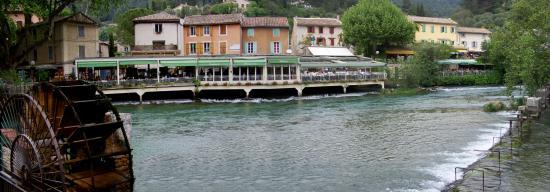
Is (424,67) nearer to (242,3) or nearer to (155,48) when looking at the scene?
(155,48)

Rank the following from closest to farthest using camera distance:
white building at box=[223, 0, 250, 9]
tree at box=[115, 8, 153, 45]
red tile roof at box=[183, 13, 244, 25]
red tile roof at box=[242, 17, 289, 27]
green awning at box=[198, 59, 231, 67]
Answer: green awning at box=[198, 59, 231, 67], red tile roof at box=[183, 13, 244, 25], red tile roof at box=[242, 17, 289, 27], tree at box=[115, 8, 153, 45], white building at box=[223, 0, 250, 9]

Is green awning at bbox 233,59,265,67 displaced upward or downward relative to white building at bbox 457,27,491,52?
downward

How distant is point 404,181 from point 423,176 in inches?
40.2

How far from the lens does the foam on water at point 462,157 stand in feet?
67.2

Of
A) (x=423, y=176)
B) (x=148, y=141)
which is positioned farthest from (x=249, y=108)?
(x=423, y=176)

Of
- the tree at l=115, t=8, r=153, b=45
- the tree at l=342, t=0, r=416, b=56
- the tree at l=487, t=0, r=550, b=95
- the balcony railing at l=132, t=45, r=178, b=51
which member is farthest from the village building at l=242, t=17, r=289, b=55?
the tree at l=487, t=0, r=550, b=95

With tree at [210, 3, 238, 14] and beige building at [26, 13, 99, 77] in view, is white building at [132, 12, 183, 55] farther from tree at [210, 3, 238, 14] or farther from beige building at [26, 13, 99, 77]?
tree at [210, 3, 238, 14]

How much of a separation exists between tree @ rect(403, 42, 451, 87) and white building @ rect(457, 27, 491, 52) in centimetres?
2582

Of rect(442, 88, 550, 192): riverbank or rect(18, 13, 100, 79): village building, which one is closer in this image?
rect(442, 88, 550, 192): riverbank

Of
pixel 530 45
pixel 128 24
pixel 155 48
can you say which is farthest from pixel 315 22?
pixel 530 45

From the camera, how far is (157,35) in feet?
212

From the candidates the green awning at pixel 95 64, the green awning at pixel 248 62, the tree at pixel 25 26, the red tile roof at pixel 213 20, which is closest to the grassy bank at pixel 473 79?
the green awning at pixel 248 62

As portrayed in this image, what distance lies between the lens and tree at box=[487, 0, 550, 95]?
36000mm

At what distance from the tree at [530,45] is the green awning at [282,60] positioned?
21718mm
